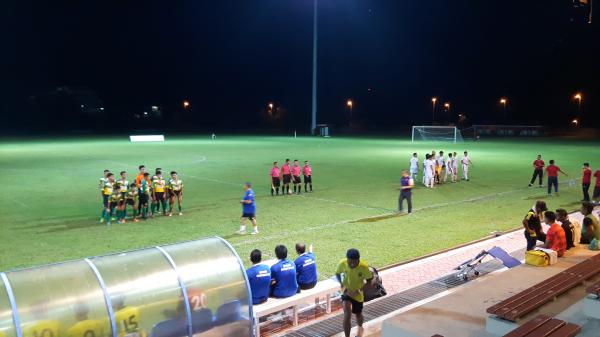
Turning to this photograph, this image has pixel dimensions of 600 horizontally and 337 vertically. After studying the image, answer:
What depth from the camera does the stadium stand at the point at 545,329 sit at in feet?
18.6

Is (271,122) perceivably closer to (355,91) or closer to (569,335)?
(355,91)

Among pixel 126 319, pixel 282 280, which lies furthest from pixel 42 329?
pixel 282 280

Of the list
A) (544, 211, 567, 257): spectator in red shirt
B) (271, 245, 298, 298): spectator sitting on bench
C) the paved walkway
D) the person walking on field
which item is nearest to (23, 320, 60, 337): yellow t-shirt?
the paved walkway

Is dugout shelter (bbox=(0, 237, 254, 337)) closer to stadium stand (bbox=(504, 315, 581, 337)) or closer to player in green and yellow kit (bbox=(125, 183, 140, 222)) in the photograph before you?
stadium stand (bbox=(504, 315, 581, 337))

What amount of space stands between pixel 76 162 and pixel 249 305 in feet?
108

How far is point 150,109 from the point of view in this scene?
113 metres

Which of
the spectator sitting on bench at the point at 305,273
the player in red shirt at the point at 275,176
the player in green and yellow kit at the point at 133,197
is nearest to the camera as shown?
the spectator sitting on bench at the point at 305,273

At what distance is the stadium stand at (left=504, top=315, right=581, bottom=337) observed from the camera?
568 cm

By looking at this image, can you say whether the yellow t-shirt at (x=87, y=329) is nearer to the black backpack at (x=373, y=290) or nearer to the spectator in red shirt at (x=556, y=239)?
the black backpack at (x=373, y=290)

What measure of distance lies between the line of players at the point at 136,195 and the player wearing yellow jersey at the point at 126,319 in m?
11.7

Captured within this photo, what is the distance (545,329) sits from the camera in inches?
229

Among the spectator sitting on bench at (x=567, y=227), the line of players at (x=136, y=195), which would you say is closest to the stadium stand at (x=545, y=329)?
the spectator sitting on bench at (x=567, y=227)

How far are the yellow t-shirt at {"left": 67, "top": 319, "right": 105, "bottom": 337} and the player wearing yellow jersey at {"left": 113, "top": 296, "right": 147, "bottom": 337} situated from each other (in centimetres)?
19

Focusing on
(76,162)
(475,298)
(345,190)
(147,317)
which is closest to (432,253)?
(475,298)
